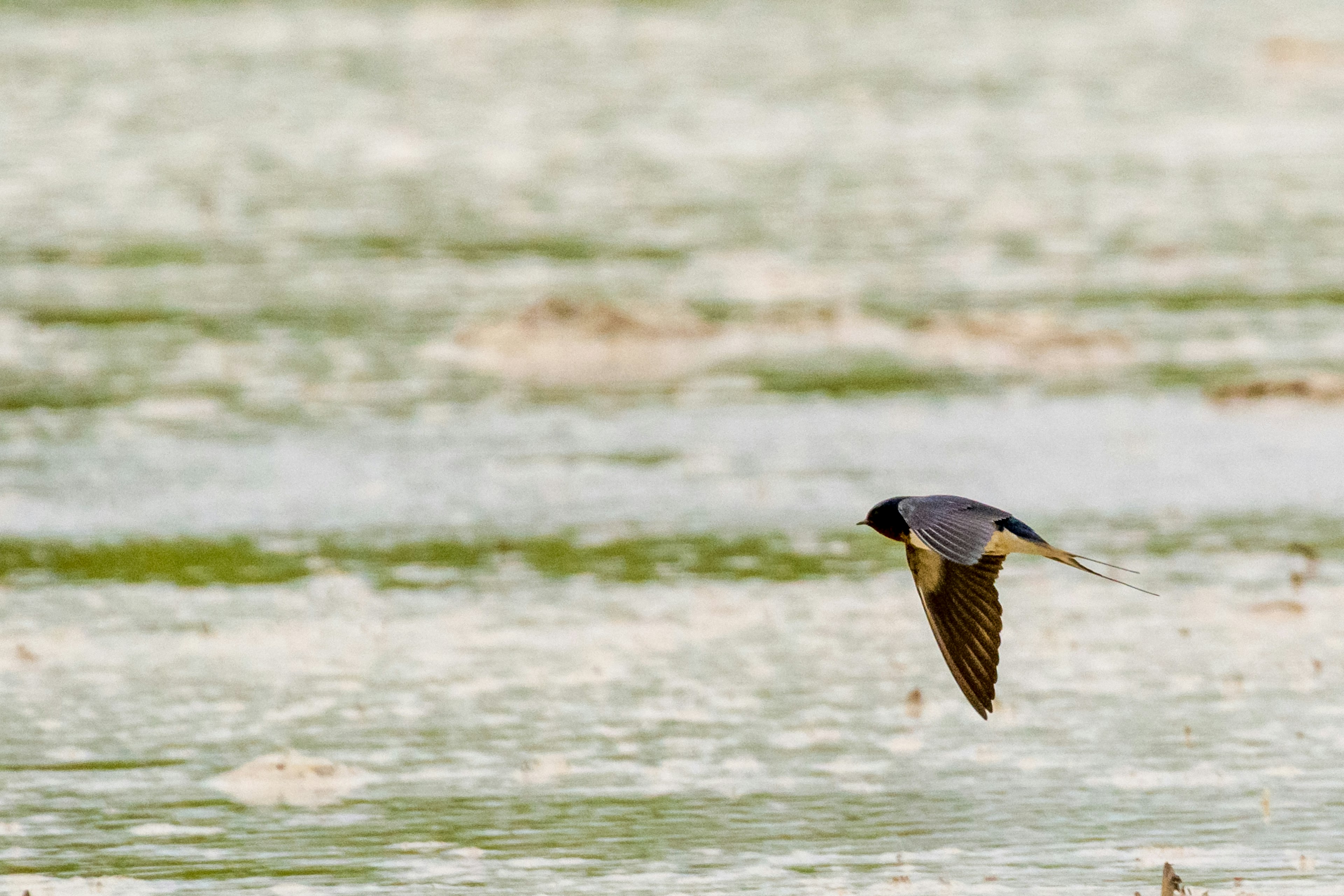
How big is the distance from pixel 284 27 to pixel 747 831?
57.9ft

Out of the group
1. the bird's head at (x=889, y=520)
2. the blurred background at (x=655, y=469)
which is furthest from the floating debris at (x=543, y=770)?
the bird's head at (x=889, y=520)

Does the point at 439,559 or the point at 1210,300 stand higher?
the point at 1210,300

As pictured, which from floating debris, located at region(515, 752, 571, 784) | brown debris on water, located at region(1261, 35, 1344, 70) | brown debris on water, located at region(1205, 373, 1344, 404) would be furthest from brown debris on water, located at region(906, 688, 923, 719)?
brown debris on water, located at region(1261, 35, 1344, 70)

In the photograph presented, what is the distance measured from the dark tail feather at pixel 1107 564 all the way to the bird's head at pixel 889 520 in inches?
59.7

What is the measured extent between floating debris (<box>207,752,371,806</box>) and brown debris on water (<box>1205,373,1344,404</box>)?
210 inches

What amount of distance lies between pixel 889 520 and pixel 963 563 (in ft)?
1.73

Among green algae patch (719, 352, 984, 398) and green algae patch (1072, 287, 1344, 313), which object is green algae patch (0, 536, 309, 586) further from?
green algae patch (1072, 287, 1344, 313)

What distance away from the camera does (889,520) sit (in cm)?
586

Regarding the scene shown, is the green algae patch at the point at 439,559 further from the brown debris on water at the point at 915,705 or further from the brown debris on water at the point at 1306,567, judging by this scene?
the brown debris on water at the point at 915,705

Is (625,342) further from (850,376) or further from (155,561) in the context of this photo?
(155,561)

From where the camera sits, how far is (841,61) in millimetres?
20844

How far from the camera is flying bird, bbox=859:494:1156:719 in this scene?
5527mm

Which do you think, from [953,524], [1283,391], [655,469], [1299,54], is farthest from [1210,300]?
[1299,54]

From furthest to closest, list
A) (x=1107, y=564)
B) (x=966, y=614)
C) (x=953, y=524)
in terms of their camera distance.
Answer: (x=1107, y=564), (x=966, y=614), (x=953, y=524)
